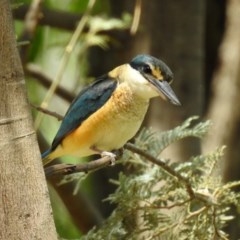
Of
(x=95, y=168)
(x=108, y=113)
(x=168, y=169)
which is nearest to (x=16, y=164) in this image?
(x=95, y=168)

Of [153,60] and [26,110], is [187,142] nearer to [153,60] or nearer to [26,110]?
[153,60]

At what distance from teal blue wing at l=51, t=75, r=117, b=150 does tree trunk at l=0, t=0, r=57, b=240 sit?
751 millimetres

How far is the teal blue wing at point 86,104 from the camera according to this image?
2162 millimetres

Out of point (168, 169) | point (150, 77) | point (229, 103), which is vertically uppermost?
point (150, 77)

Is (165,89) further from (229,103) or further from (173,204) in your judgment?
(229,103)

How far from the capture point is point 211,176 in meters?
2.00

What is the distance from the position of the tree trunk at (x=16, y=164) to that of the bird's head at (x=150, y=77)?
0.58 meters

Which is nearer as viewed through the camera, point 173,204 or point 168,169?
point 168,169

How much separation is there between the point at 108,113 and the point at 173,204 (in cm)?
32

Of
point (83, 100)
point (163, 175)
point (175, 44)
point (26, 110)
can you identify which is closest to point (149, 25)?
point (175, 44)

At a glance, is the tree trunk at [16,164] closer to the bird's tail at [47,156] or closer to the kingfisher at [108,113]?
the kingfisher at [108,113]

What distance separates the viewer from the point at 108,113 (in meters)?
2.15

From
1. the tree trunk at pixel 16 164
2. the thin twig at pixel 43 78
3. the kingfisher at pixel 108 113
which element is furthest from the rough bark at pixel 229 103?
the tree trunk at pixel 16 164

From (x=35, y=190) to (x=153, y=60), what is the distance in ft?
2.33
